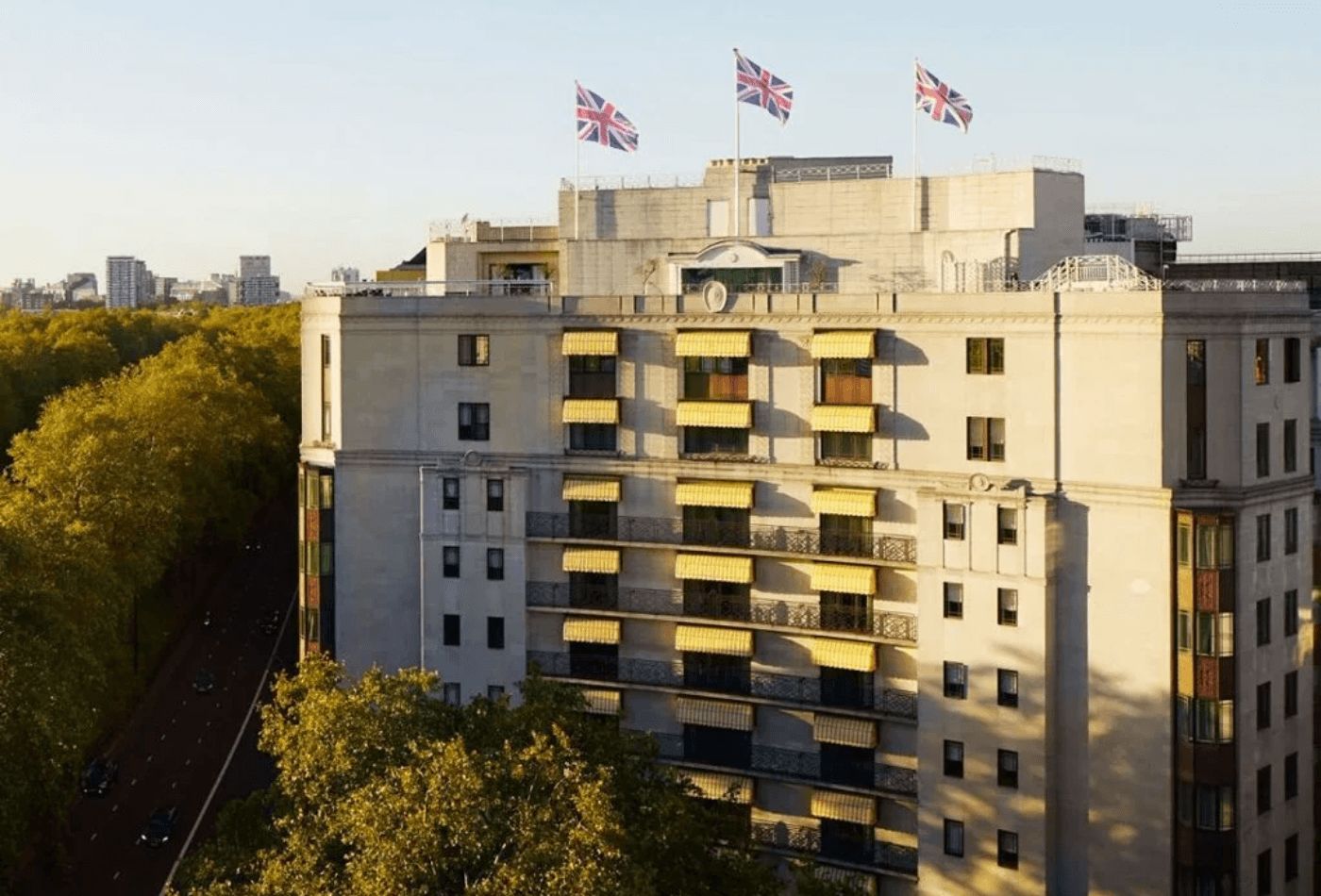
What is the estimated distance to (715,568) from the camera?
3312 inches

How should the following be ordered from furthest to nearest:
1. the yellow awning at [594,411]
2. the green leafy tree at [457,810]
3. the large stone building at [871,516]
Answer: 1. the yellow awning at [594,411]
2. the large stone building at [871,516]
3. the green leafy tree at [457,810]

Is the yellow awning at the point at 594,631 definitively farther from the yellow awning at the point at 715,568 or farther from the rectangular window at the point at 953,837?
the rectangular window at the point at 953,837

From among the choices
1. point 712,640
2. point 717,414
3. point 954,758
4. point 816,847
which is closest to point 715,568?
point 712,640

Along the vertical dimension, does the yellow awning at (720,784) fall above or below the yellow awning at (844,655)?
below

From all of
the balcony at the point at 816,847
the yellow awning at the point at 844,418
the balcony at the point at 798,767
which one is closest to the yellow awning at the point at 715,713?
the balcony at the point at 798,767

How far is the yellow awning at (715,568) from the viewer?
83625 millimetres

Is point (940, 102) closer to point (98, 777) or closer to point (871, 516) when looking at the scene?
point (871, 516)

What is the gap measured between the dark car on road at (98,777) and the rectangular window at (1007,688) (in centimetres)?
5512

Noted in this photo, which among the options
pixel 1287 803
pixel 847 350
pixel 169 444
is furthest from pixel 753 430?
pixel 169 444

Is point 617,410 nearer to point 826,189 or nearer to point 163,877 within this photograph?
point 826,189

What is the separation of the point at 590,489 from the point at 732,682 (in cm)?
1095

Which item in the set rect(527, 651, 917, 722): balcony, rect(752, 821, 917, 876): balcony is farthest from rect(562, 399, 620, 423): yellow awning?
rect(752, 821, 917, 876): balcony

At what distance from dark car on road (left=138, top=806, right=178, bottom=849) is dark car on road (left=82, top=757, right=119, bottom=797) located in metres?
5.82

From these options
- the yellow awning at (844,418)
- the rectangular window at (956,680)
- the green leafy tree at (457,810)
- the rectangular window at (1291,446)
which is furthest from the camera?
the yellow awning at (844,418)
